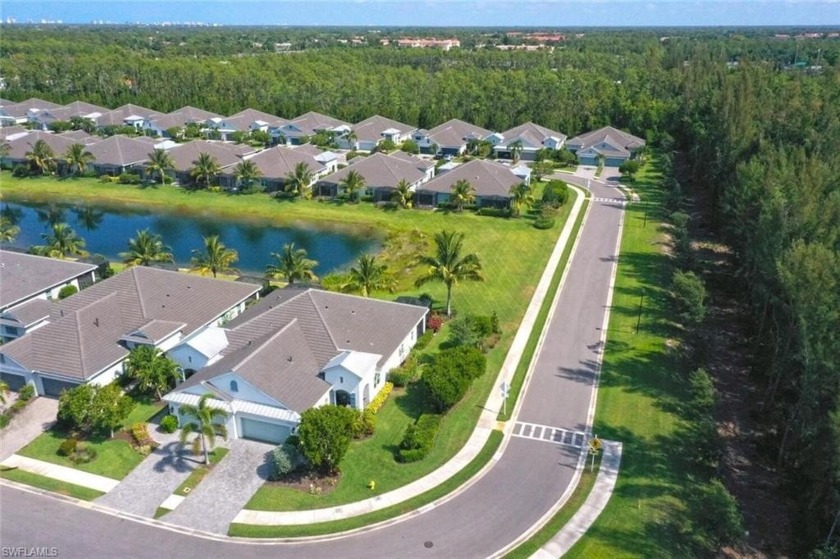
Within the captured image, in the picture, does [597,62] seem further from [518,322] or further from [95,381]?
[95,381]

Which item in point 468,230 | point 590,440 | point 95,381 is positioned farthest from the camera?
point 468,230

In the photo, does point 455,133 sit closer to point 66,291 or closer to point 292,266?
point 292,266

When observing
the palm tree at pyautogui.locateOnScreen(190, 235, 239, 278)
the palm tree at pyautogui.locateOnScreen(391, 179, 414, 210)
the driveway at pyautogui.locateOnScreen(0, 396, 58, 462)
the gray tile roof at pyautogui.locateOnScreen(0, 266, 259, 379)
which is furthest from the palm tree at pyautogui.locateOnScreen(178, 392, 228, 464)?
the palm tree at pyautogui.locateOnScreen(391, 179, 414, 210)

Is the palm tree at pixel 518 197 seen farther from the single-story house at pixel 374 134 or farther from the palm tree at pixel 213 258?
the single-story house at pixel 374 134

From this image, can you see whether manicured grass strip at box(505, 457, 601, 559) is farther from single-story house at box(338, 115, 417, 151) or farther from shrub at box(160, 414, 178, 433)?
single-story house at box(338, 115, 417, 151)

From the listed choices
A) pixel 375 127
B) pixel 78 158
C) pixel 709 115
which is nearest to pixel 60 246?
pixel 78 158

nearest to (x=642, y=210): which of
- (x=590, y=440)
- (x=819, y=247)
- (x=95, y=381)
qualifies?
(x=819, y=247)
